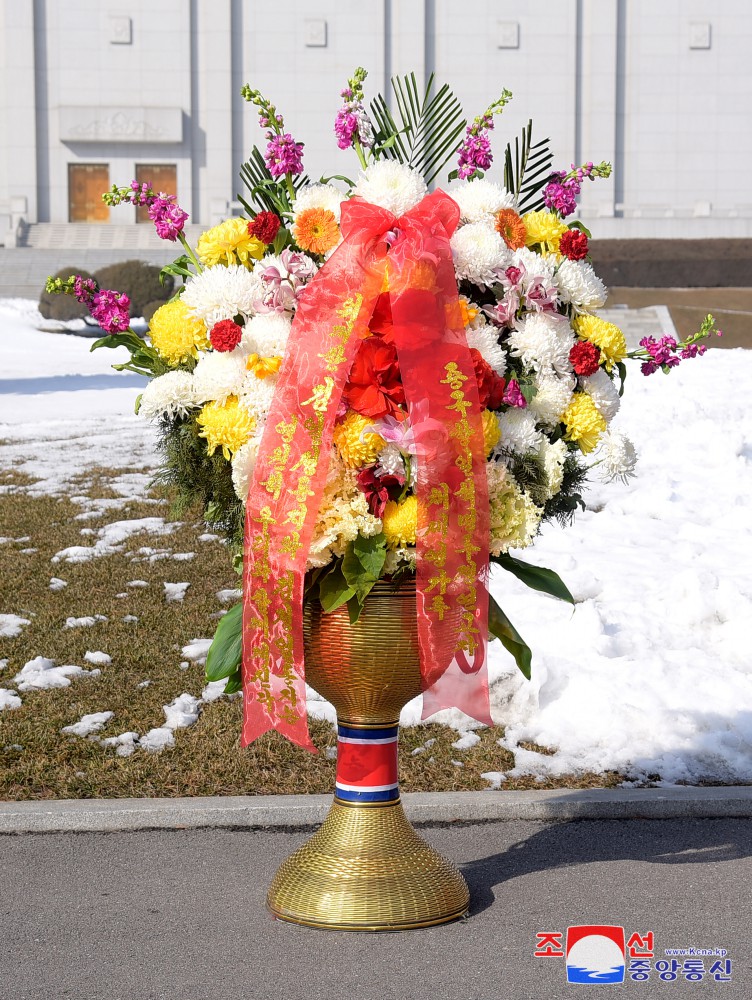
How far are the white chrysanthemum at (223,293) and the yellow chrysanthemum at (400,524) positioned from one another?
76 cm

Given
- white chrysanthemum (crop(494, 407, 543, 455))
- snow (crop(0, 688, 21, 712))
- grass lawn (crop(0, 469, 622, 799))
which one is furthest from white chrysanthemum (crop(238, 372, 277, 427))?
snow (crop(0, 688, 21, 712))

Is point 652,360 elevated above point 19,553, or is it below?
above

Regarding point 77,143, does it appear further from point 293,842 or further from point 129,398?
point 293,842

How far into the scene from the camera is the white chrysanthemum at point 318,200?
12.4 feet

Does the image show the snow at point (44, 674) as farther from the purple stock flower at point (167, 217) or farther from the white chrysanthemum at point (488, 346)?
the white chrysanthemum at point (488, 346)

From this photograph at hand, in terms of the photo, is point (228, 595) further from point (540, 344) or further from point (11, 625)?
point (540, 344)

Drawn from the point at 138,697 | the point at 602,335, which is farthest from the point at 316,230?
the point at 138,697

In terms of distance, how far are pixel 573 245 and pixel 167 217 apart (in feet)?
4.15

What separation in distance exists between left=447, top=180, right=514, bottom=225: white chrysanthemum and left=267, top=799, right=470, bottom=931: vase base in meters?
1.81

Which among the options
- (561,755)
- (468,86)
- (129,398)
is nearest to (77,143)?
(468,86)

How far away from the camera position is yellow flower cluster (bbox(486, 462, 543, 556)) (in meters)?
3.68

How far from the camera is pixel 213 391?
3738 mm

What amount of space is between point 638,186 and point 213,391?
140ft
